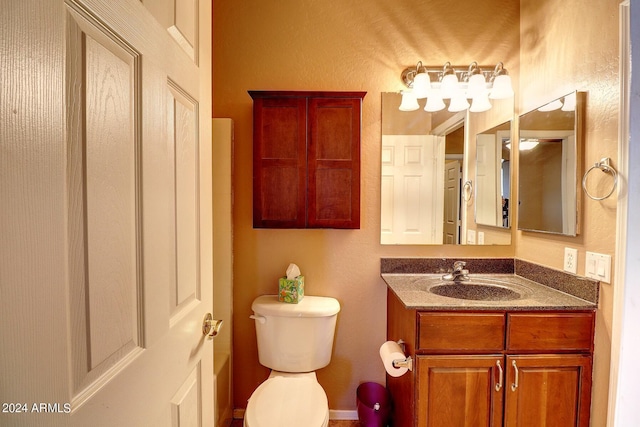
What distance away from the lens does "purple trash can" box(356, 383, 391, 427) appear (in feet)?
5.38

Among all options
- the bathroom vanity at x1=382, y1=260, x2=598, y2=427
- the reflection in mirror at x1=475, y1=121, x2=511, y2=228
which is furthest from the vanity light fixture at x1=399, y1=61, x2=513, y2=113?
the bathroom vanity at x1=382, y1=260, x2=598, y2=427

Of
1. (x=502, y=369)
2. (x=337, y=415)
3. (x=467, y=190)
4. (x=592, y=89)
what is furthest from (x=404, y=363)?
(x=592, y=89)

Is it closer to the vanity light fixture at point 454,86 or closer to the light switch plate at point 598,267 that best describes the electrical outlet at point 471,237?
A: the light switch plate at point 598,267

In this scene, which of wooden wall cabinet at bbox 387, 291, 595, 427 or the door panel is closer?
the door panel

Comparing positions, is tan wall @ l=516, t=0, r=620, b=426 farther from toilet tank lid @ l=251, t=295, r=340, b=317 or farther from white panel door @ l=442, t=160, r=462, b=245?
toilet tank lid @ l=251, t=295, r=340, b=317

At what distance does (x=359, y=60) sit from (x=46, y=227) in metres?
1.79

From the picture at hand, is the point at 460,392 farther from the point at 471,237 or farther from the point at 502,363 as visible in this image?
the point at 471,237

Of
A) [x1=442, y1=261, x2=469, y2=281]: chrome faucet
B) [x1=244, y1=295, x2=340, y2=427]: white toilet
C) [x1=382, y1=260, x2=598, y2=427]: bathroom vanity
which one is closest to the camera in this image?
[x1=382, y1=260, x2=598, y2=427]: bathroom vanity

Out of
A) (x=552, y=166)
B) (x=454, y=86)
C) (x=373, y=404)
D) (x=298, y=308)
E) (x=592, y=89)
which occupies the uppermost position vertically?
(x=454, y=86)

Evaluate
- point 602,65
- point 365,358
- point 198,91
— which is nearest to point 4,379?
point 198,91

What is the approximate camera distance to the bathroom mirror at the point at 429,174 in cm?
180

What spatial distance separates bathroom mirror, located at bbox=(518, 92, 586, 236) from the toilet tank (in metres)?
1.18

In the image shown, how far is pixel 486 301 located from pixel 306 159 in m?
1.12

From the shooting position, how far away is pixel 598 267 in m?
1.24
